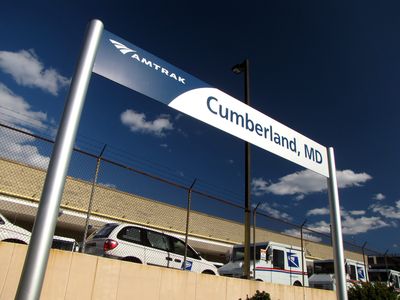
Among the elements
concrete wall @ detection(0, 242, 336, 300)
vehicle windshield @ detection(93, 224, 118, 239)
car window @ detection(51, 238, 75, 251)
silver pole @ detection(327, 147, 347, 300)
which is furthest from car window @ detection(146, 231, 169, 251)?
silver pole @ detection(327, 147, 347, 300)

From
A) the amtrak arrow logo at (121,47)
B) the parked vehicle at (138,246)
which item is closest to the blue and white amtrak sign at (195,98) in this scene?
the amtrak arrow logo at (121,47)

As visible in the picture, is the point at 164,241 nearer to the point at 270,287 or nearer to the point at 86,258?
the point at 270,287

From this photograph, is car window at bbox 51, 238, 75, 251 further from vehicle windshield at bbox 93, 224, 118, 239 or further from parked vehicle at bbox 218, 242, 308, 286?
parked vehicle at bbox 218, 242, 308, 286

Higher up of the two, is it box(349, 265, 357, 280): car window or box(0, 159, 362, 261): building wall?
box(0, 159, 362, 261): building wall

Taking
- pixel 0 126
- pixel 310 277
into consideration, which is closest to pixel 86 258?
pixel 0 126

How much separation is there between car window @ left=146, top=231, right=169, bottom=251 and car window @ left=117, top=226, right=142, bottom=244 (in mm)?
349

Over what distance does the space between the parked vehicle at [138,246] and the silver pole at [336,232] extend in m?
4.88

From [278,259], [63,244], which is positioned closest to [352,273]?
[278,259]

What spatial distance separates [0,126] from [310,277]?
694 inches

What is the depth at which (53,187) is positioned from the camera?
250 cm

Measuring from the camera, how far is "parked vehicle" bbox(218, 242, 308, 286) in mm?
15602

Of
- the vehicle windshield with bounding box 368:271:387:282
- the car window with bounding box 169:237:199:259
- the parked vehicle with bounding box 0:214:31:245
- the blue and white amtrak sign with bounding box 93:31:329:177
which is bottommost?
the parked vehicle with bounding box 0:214:31:245

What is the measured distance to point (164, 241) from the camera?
10586mm

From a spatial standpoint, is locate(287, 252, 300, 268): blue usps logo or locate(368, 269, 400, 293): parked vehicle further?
locate(368, 269, 400, 293): parked vehicle
